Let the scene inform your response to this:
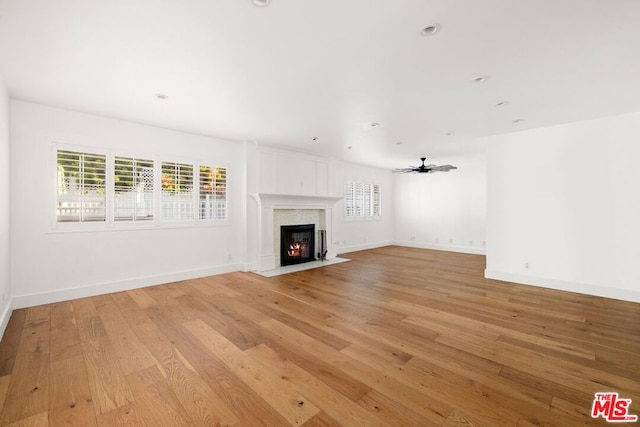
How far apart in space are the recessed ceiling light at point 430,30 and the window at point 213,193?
450cm

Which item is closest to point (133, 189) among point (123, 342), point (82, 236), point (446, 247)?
point (82, 236)

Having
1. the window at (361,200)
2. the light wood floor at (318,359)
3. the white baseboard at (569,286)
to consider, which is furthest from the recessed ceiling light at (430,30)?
the window at (361,200)

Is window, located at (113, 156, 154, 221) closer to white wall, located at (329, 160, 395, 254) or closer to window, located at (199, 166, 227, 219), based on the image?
window, located at (199, 166, 227, 219)

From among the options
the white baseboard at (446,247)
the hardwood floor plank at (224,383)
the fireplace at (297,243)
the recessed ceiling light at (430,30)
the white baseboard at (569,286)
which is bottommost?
the hardwood floor plank at (224,383)

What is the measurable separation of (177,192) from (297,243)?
114 inches

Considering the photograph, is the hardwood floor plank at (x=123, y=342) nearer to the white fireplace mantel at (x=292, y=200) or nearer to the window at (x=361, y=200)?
the white fireplace mantel at (x=292, y=200)

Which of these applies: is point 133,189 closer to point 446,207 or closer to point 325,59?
point 325,59

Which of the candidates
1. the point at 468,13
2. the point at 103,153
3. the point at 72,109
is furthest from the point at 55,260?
the point at 468,13

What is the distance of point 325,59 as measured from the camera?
2.62 meters

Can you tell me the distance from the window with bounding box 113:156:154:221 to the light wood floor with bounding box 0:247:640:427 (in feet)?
4.28

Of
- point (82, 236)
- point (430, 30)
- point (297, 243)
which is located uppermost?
point (430, 30)

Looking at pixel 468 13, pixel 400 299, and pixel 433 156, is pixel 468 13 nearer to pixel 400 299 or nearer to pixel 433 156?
pixel 400 299

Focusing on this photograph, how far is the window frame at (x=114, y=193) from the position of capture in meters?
3.90

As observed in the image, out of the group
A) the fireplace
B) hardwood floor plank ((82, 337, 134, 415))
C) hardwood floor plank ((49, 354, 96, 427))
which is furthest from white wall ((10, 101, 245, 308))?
hardwood floor plank ((49, 354, 96, 427))
